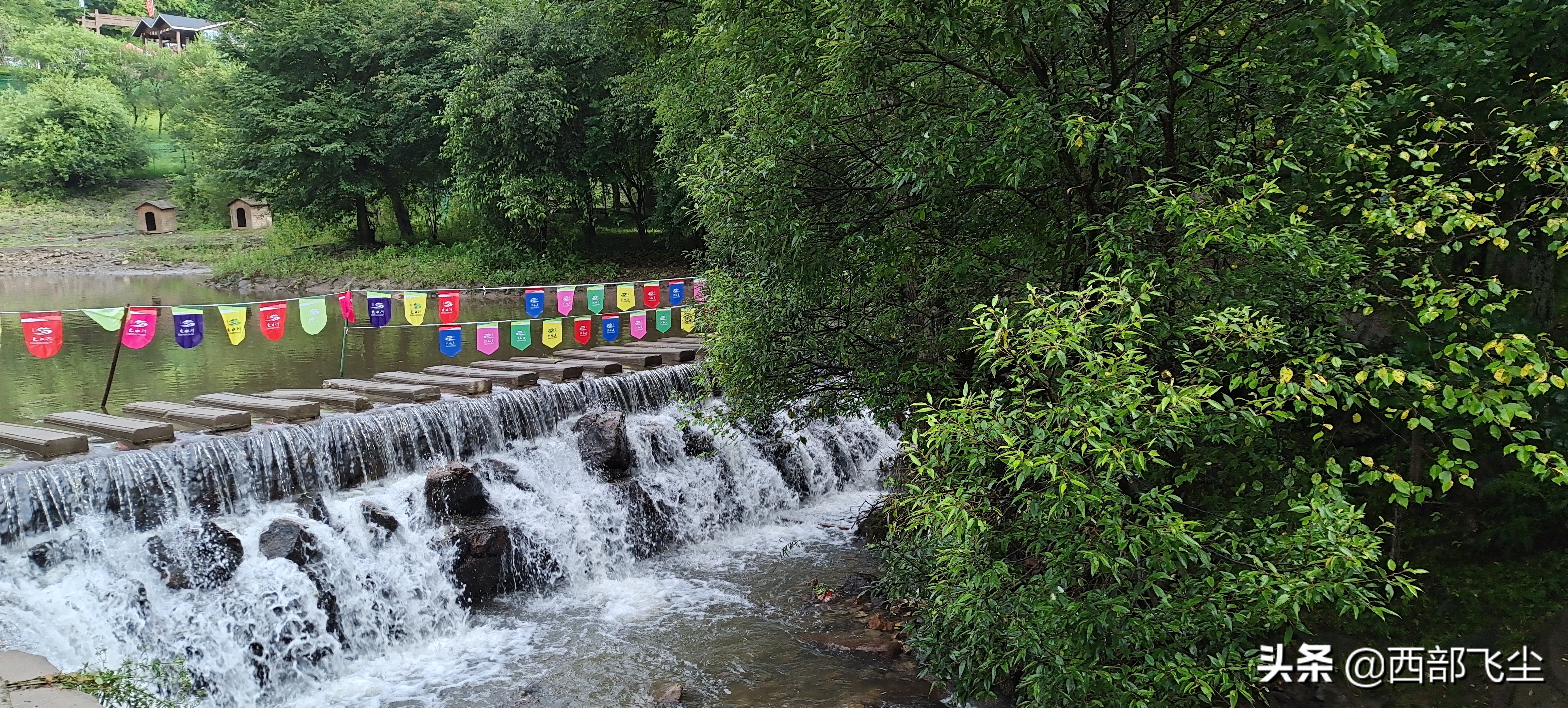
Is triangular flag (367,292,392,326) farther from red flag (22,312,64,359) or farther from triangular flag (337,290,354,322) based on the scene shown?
red flag (22,312,64,359)

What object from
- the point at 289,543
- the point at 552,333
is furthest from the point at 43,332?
the point at 552,333

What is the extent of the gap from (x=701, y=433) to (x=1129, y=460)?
363 inches

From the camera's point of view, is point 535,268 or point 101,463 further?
point 535,268

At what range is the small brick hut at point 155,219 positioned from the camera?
41438 millimetres

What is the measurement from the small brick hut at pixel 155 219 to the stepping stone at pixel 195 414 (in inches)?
1447

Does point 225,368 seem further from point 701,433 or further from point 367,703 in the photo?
point 367,703

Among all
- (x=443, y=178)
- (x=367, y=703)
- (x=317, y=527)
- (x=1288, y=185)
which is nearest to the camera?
(x=1288, y=185)

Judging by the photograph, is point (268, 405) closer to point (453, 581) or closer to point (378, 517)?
point (378, 517)

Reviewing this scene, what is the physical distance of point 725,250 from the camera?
27.5 feet

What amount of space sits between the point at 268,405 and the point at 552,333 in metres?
4.46

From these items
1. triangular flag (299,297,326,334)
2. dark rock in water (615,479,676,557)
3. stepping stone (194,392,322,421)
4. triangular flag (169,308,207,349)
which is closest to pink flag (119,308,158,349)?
triangular flag (169,308,207,349)

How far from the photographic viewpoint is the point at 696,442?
1320 cm

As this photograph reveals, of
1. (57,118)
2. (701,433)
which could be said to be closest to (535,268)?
(701,433)

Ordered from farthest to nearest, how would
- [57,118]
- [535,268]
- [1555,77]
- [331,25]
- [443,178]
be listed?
[57,118]
[443,178]
[331,25]
[535,268]
[1555,77]
